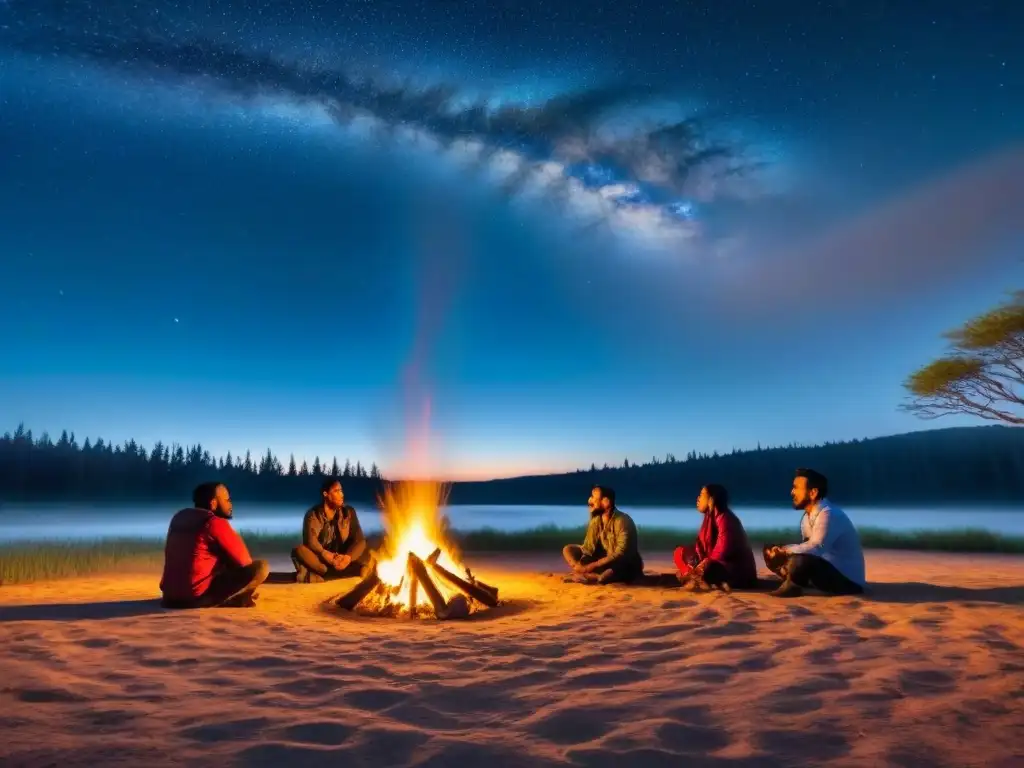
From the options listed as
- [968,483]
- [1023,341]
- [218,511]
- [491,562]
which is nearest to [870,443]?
[968,483]

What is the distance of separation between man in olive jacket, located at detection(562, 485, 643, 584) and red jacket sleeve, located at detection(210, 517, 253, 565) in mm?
4976

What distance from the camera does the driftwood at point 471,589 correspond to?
27.8 ft

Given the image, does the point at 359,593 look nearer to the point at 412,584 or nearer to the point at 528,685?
the point at 412,584

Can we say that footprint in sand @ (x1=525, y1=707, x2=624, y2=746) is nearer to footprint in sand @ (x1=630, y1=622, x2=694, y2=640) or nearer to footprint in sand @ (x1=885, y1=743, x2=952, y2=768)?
footprint in sand @ (x1=885, y1=743, x2=952, y2=768)

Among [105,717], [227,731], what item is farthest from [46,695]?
[227,731]

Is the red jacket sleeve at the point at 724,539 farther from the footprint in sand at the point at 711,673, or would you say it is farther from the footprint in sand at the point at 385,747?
the footprint in sand at the point at 385,747

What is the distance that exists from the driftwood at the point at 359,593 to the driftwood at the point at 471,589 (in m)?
0.75

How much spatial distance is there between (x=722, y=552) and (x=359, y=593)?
4882 millimetres

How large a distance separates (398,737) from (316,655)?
7.49ft

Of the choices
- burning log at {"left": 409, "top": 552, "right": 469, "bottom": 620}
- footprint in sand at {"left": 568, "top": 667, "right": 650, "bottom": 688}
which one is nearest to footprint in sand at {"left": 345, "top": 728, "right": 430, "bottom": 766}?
footprint in sand at {"left": 568, "top": 667, "right": 650, "bottom": 688}

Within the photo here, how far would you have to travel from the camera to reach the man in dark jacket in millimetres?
10789

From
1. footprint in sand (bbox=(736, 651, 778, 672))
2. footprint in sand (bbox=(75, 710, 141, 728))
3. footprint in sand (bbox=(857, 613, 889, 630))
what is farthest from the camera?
footprint in sand (bbox=(857, 613, 889, 630))

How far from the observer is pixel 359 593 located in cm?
845

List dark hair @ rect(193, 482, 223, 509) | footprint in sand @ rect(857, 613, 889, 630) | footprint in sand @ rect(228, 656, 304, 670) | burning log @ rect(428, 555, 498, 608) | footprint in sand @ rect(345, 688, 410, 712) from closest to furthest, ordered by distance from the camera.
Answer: footprint in sand @ rect(345, 688, 410, 712), footprint in sand @ rect(228, 656, 304, 670), footprint in sand @ rect(857, 613, 889, 630), dark hair @ rect(193, 482, 223, 509), burning log @ rect(428, 555, 498, 608)
